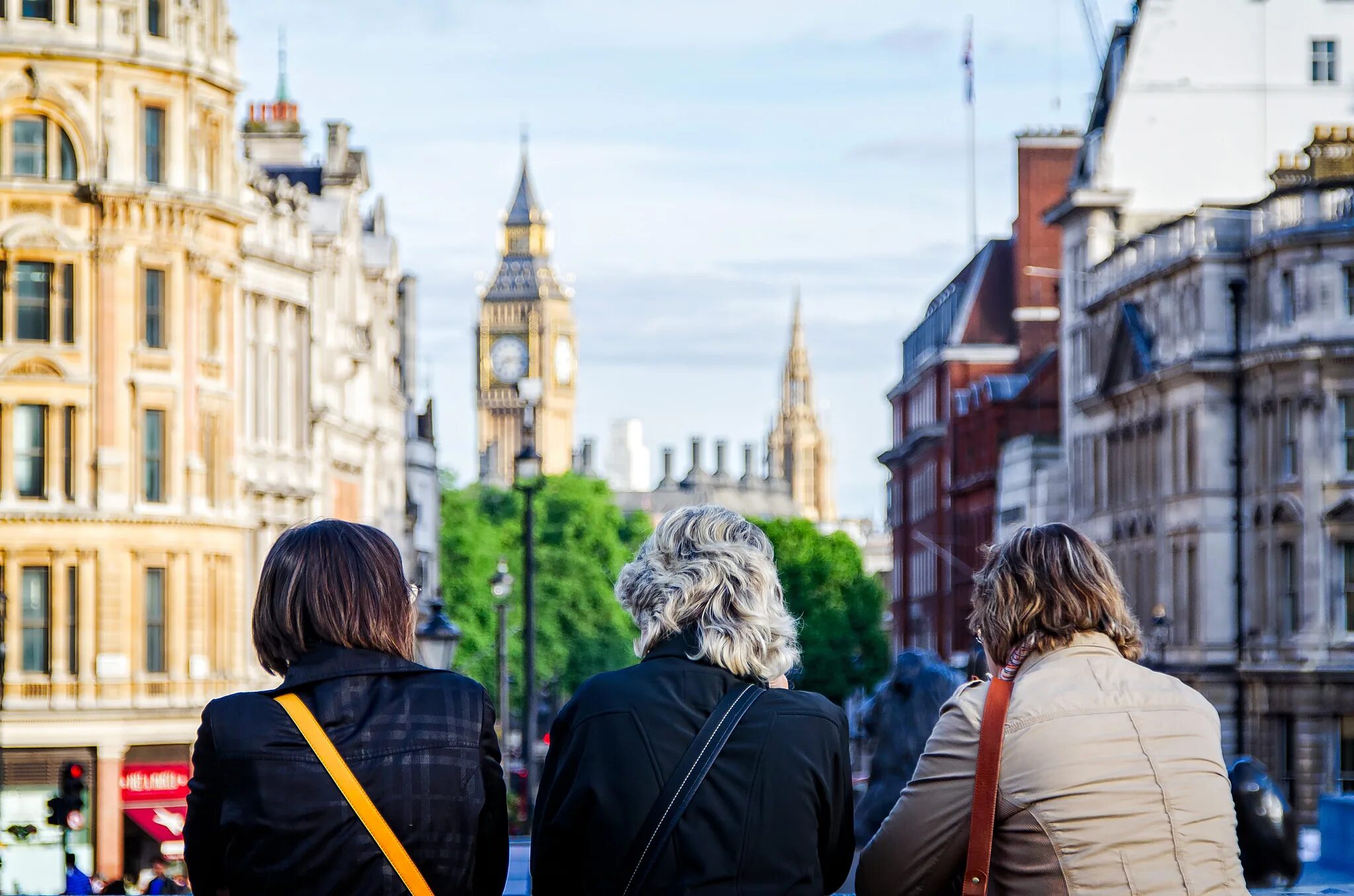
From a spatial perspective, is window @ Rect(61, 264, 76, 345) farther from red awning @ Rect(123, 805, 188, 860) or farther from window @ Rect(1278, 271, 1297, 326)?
window @ Rect(1278, 271, 1297, 326)

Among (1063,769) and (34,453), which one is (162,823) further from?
(1063,769)

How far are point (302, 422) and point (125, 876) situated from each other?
12.2m

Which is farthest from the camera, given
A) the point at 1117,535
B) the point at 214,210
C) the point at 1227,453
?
the point at 1117,535

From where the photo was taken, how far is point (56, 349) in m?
42.2

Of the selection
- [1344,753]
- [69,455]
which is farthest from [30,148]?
[1344,753]

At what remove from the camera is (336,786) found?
6.74m

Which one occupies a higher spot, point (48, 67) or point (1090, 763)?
point (48, 67)

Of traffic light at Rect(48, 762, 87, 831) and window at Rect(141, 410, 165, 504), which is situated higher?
window at Rect(141, 410, 165, 504)

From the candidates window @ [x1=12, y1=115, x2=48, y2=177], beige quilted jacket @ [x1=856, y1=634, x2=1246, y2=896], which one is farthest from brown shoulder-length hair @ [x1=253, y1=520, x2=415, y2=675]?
window @ [x1=12, y1=115, x2=48, y2=177]

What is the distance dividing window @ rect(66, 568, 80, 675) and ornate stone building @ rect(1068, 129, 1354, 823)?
2041 centimetres

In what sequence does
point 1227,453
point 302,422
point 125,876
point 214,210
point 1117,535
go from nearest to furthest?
point 125,876 → point 214,210 → point 302,422 → point 1227,453 → point 1117,535

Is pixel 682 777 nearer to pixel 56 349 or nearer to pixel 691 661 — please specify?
pixel 691 661

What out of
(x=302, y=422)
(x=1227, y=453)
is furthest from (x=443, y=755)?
(x=1227, y=453)

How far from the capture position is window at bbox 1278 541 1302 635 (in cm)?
5416
